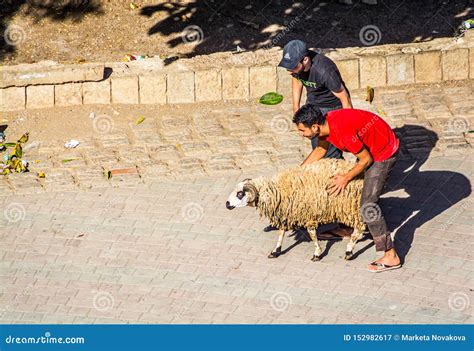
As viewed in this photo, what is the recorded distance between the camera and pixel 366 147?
412 inches

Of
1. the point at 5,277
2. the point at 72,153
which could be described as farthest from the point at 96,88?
the point at 5,277

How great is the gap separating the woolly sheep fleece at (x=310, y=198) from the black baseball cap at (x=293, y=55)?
42.5 inches

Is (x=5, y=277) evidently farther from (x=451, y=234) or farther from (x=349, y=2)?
(x=349, y=2)

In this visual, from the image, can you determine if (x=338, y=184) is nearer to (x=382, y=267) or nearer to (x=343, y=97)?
(x=382, y=267)

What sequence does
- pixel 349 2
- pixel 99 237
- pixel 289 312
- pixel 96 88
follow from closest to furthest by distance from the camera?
pixel 289 312 < pixel 99 237 < pixel 96 88 < pixel 349 2

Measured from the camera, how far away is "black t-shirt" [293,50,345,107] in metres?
11.3

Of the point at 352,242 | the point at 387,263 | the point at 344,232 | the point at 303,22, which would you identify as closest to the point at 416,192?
the point at 344,232

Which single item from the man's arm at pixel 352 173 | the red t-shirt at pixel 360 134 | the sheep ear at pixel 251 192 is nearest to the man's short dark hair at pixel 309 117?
the red t-shirt at pixel 360 134

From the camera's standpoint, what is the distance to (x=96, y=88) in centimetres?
1433

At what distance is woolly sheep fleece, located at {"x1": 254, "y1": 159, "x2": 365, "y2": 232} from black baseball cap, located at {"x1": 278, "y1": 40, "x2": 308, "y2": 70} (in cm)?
108

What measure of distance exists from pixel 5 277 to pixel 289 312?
10.1 feet

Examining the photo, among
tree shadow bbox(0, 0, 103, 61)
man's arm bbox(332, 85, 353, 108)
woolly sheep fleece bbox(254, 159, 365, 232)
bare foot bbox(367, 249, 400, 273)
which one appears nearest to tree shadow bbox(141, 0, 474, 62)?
tree shadow bbox(0, 0, 103, 61)

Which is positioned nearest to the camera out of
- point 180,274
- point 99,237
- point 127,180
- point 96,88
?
point 180,274

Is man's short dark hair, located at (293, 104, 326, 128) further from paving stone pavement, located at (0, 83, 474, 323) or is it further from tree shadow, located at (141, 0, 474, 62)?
tree shadow, located at (141, 0, 474, 62)
